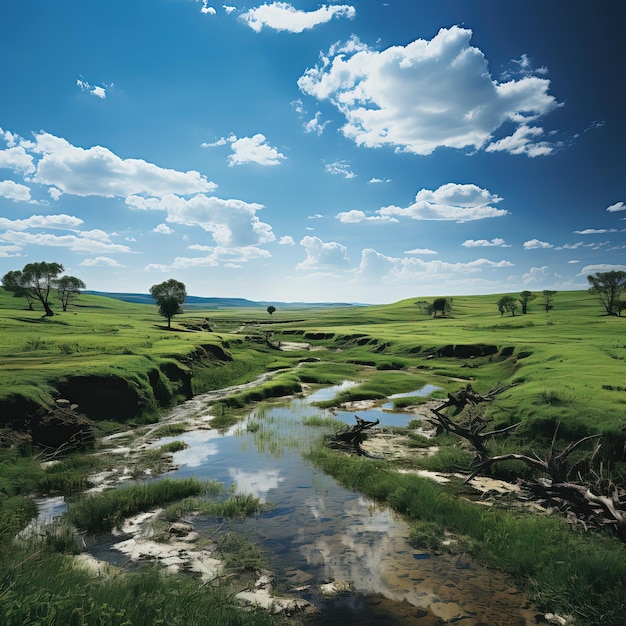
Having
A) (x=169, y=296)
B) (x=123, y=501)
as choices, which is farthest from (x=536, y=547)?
(x=169, y=296)

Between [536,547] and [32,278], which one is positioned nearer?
[536,547]

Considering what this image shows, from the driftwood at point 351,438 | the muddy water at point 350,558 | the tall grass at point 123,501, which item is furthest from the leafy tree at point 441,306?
the tall grass at point 123,501

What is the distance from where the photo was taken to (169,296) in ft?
365

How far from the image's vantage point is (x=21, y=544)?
13234 mm

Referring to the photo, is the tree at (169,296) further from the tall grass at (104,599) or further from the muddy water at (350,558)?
the tall grass at (104,599)

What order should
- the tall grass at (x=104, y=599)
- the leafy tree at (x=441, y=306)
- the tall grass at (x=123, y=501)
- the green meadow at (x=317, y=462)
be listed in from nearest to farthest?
the tall grass at (x=104, y=599) < the green meadow at (x=317, y=462) < the tall grass at (x=123, y=501) < the leafy tree at (x=441, y=306)

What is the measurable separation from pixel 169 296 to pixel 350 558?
105950 mm

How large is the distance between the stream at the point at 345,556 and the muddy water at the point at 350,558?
3cm

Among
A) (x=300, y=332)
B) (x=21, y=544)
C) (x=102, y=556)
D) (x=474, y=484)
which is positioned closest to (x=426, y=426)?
(x=474, y=484)

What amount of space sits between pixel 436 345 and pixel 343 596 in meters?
68.1

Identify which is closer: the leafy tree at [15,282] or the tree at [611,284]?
the leafy tree at [15,282]

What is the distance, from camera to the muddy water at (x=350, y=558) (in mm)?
11453

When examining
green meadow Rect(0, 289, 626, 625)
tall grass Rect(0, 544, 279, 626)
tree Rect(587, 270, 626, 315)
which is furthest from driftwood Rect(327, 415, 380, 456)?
tree Rect(587, 270, 626, 315)

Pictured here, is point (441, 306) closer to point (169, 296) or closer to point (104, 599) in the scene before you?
point (169, 296)
